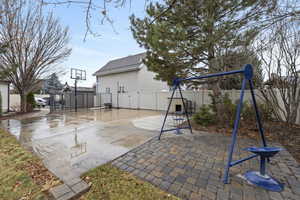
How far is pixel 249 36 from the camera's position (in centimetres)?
429

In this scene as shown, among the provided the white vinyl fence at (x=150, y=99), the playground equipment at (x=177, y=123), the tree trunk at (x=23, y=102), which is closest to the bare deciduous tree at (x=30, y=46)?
the tree trunk at (x=23, y=102)

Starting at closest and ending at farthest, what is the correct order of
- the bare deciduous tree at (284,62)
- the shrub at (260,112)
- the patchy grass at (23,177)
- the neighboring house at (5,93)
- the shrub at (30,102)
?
1. the patchy grass at (23,177)
2. the bare deciduous tree at (284,62)
3. the shrub at (260,112)
4. the neighboring house at (5,93)
5. the shrub at (30,102)

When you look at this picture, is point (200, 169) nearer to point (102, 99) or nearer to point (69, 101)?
point (69, 101)

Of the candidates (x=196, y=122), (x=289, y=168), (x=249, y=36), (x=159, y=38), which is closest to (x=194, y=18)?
(x=159, y=38)

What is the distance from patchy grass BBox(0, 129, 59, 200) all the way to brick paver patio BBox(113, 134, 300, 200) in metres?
1.24

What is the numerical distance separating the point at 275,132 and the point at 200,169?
4.34 metres

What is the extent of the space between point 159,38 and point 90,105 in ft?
43.7

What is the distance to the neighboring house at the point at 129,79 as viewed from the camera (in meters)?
15.4

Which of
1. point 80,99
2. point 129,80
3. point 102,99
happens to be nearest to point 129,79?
point 129,80

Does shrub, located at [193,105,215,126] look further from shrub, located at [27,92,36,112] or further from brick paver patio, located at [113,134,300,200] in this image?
shrub, located at [27,92,36,112]

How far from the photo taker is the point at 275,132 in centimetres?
483

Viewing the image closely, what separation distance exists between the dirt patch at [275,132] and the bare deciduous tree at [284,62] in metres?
0.45

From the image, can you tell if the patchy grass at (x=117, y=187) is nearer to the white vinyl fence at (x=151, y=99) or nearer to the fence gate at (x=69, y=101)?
the white vinyl fence at (x=151, y=99)

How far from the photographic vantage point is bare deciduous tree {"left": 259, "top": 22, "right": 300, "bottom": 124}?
4.38m
